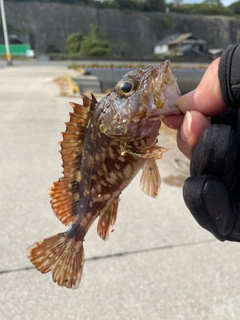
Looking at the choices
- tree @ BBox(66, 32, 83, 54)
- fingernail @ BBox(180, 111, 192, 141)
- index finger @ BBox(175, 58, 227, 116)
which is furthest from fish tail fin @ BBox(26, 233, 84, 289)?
tree @ BBox(66, 32, 83, 54)

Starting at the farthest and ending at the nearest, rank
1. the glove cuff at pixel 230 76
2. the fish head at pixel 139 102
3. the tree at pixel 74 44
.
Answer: the tree at pixel 74 44, the fish head at pixel 139 102, the glove cuff at pixel 230 76

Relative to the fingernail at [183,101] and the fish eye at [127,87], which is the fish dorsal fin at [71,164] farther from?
the fingernail at [183,101]

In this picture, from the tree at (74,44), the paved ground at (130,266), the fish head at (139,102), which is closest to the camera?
the fish head at (139,102)

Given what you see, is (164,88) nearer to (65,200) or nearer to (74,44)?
(65,200)

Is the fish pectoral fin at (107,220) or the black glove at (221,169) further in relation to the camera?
the fish pectoral fin at (107,220)

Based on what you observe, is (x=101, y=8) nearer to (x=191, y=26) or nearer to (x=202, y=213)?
(x=191, y=26)

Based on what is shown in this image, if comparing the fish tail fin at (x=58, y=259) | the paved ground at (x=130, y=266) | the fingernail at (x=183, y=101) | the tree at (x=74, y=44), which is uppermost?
the fingernail at (x=183, y=101)

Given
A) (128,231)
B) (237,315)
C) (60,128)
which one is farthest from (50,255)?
(60,128)

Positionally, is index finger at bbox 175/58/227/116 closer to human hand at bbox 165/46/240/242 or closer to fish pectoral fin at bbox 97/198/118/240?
human hand at bbox 165/46/240/242

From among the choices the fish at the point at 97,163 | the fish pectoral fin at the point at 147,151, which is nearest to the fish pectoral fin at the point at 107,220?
the fish at the point at 97,163
